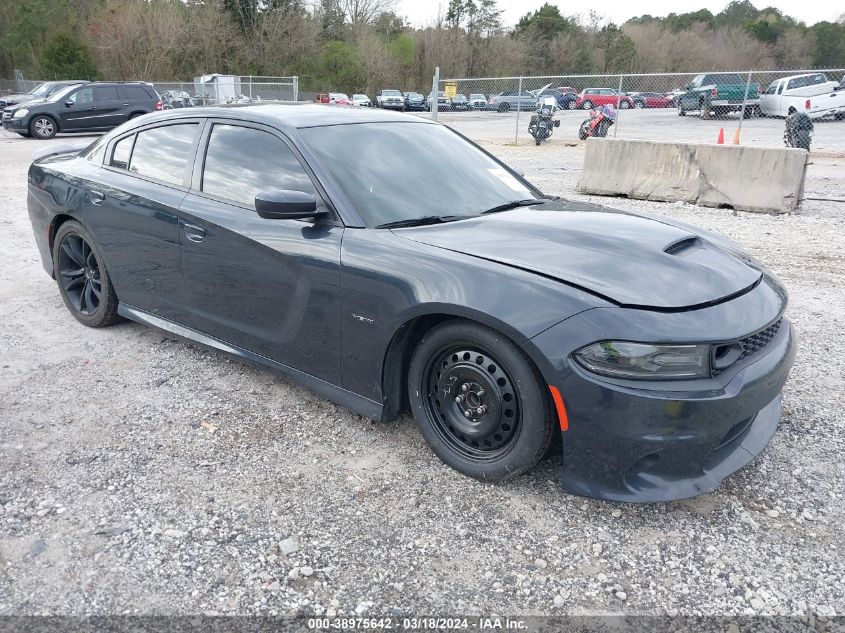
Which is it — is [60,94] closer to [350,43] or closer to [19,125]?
[19,125]

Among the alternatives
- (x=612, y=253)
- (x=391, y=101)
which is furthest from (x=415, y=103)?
(x=612, y=253)

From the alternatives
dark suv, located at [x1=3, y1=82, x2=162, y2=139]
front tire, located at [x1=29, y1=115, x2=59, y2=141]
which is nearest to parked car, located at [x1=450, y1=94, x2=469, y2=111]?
dark suv, located at [x1=3, y1=82, x2=162, y2=139]

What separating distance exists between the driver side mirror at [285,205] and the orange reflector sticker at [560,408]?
1.38 meters

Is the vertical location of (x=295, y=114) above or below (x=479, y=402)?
above

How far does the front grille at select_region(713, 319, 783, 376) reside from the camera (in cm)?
253

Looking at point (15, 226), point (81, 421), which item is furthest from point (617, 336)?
point (15, 226)

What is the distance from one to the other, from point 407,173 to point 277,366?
1211mm

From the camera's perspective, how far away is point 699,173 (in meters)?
9.16

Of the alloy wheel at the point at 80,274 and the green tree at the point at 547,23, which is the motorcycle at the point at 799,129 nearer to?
the alloy wheel at the point at 80,274

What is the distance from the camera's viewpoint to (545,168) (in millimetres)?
14453

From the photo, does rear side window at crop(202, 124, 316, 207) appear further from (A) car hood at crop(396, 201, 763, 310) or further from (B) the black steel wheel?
(B) the black steel wheel

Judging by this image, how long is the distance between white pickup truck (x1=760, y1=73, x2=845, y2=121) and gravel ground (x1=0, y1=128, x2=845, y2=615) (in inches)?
963

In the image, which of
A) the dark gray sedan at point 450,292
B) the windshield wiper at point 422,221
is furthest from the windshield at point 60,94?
the windshield wiper at point 422,221

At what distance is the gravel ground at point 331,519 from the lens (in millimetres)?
2271
